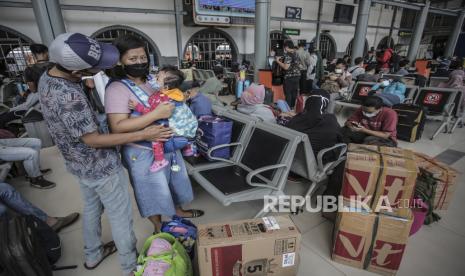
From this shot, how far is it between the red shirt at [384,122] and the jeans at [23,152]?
13.5 feet

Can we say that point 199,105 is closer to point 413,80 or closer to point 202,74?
point 202,74

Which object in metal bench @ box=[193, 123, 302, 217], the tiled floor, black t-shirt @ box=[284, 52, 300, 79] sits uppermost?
black t-shirt @ box=[284, 52, 300, 79]

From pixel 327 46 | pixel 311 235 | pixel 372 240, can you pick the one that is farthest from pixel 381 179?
pixel 327 46

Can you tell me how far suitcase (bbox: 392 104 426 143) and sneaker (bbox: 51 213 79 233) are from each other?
16.3 feet

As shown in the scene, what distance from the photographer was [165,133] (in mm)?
1496

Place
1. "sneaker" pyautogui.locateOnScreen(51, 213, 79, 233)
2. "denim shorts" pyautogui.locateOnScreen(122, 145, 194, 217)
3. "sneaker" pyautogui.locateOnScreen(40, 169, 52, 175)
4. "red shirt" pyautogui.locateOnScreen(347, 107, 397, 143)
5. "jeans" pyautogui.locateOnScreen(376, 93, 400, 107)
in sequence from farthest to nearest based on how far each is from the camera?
"jeans" pyautogui.locateOnScreen(376, 93, 400, 107)
"sneaker" pyautogui.locateOnScreen(40, 169, 52, 175)
"red shirt" pyautogui.locateOnScreen(347, 107, 397, 143)
"sneaker" pyautogui.locateOnScreen(51, 213, 79, 233)
"denim shorts" pyautogui.locateOnScreen(122, 145, 194, 217)

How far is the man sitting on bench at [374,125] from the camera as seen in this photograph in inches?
115

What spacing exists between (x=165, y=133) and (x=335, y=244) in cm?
151

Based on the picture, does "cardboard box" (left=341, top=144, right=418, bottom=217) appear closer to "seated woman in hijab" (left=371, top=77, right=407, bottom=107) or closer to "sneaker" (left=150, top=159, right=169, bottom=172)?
"sneaker" (left=150, top=159, right=169, bottom=172)

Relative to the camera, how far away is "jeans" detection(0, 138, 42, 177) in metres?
2.76

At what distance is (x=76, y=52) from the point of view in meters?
1.12

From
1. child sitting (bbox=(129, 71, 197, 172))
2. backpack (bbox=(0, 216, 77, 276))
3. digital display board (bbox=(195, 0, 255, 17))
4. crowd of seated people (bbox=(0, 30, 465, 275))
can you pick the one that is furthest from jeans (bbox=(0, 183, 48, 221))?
digital display board (bbox=(195, 0, 255, 17))

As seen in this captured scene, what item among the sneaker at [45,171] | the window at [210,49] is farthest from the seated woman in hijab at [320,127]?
the window at [210,49]

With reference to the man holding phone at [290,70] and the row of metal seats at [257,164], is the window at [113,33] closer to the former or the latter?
the man holding phone at [290,70]
